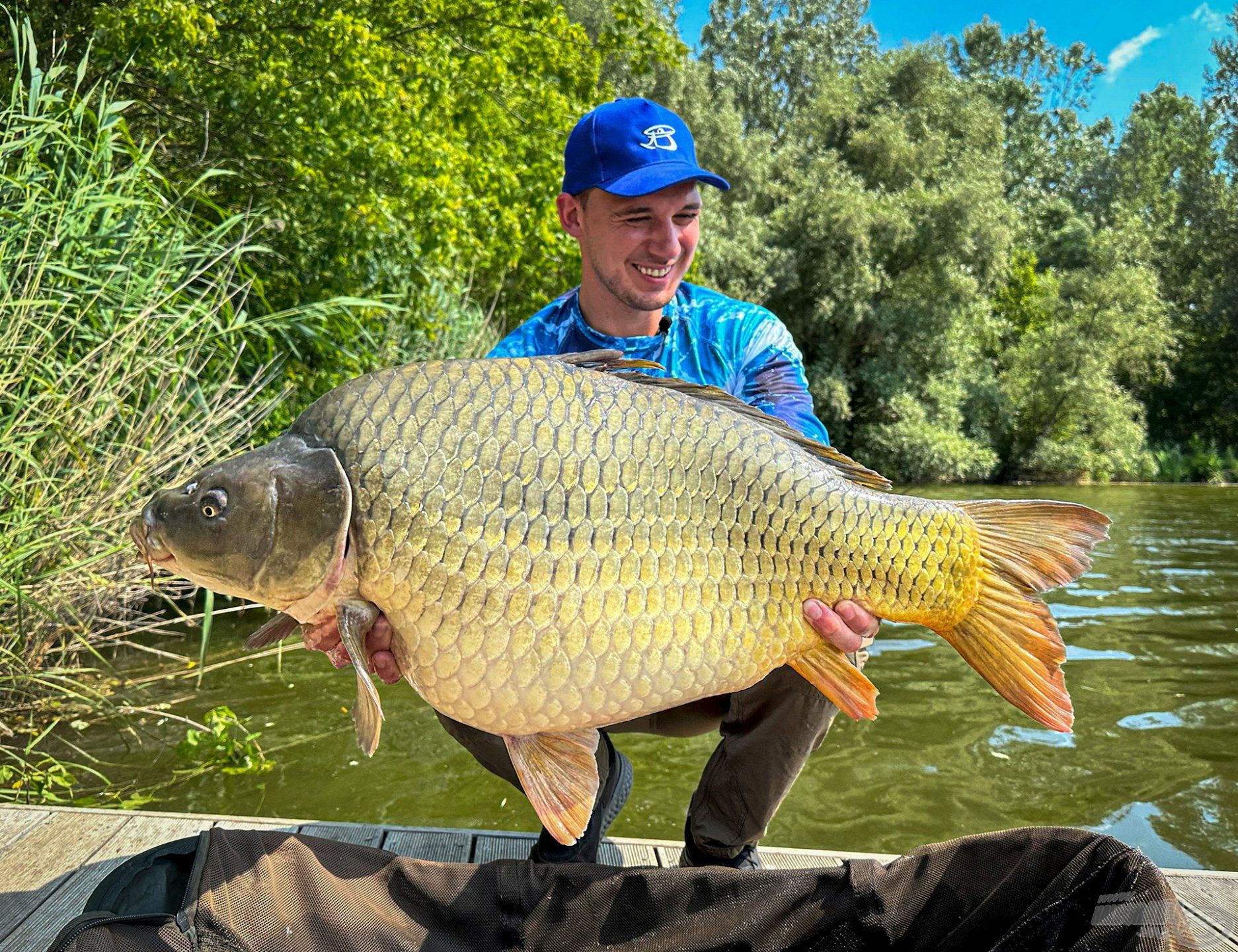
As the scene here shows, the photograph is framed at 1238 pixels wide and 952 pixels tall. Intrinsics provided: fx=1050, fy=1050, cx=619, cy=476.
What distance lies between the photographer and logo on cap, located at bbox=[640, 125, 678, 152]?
208 cm

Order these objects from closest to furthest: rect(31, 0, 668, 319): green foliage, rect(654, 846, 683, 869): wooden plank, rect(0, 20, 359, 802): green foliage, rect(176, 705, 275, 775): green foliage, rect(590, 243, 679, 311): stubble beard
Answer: rect(654, 846, 683, 869): wooden plank, rect(590, 243, 679, 311): stubble beard, rect(0, 20, 359, 802): green foliage, rect(176, 705, 275, 775): green foliage, rect(31, 0, 668, 319): green foliage

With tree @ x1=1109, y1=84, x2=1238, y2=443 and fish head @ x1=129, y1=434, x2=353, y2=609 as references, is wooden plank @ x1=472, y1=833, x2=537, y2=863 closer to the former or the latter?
fish head @ x1=129, y1=434, x2=353, y2=609

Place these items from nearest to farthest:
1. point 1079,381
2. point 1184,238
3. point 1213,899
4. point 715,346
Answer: point 1213,899 < point 715,346 < point 1079,381 < point 1184,238

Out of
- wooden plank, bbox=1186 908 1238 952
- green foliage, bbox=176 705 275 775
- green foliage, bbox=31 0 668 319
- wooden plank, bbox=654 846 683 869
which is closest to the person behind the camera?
wooden plank, bbox=1186 908 1238 952

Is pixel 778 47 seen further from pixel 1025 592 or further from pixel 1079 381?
pixel 1025 592

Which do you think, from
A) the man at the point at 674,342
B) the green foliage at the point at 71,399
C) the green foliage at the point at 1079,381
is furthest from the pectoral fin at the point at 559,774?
A: the green foliage at the point at 1079,381

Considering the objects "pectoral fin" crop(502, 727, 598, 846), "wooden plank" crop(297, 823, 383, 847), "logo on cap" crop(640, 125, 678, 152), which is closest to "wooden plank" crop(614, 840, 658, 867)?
"wooden plank" crop(297, 823, 383, 847)

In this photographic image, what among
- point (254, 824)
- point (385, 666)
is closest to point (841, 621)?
point (385, 666)

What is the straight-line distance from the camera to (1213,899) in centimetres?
181

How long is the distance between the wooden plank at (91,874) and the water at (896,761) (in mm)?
854

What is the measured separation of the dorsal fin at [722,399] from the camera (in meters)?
1.54

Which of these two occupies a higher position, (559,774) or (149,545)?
(149,545)

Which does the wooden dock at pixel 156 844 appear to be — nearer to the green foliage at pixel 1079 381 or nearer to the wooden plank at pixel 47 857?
the wooden plank at pixel 47 857

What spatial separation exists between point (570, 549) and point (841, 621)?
42 centimetres
